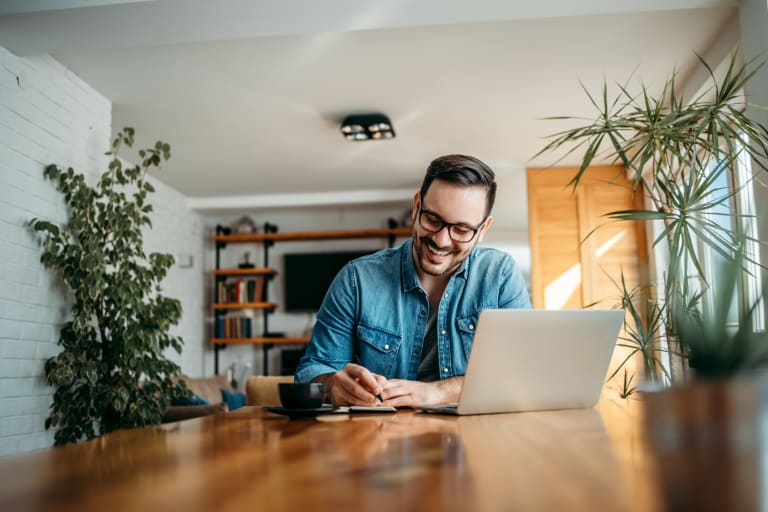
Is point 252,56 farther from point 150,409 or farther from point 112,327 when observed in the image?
point 150,409

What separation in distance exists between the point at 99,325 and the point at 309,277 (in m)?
3.86

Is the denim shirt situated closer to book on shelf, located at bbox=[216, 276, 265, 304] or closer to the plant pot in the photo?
the plant pot

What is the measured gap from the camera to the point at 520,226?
7.07 m

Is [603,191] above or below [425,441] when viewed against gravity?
above

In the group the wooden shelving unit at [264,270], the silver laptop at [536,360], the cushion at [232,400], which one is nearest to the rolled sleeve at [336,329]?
the silver laptop at [536,360]

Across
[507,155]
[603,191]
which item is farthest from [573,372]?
[603,191]

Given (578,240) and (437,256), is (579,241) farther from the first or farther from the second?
(437,256)

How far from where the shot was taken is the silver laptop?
120 centimetres

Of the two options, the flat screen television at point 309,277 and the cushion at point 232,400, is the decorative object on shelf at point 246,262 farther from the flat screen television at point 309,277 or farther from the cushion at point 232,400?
the cushion at point 232,400

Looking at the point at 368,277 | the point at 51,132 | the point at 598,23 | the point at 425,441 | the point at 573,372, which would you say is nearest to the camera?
the point at 425,441

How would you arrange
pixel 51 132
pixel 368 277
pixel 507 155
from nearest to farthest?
pixel 368 277 < pixel 51 132 < pixel 507 155

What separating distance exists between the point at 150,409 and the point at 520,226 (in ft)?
14.6

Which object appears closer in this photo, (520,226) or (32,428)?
(32,428)

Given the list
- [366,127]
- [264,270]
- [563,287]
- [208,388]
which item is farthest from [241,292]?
[563,287]
